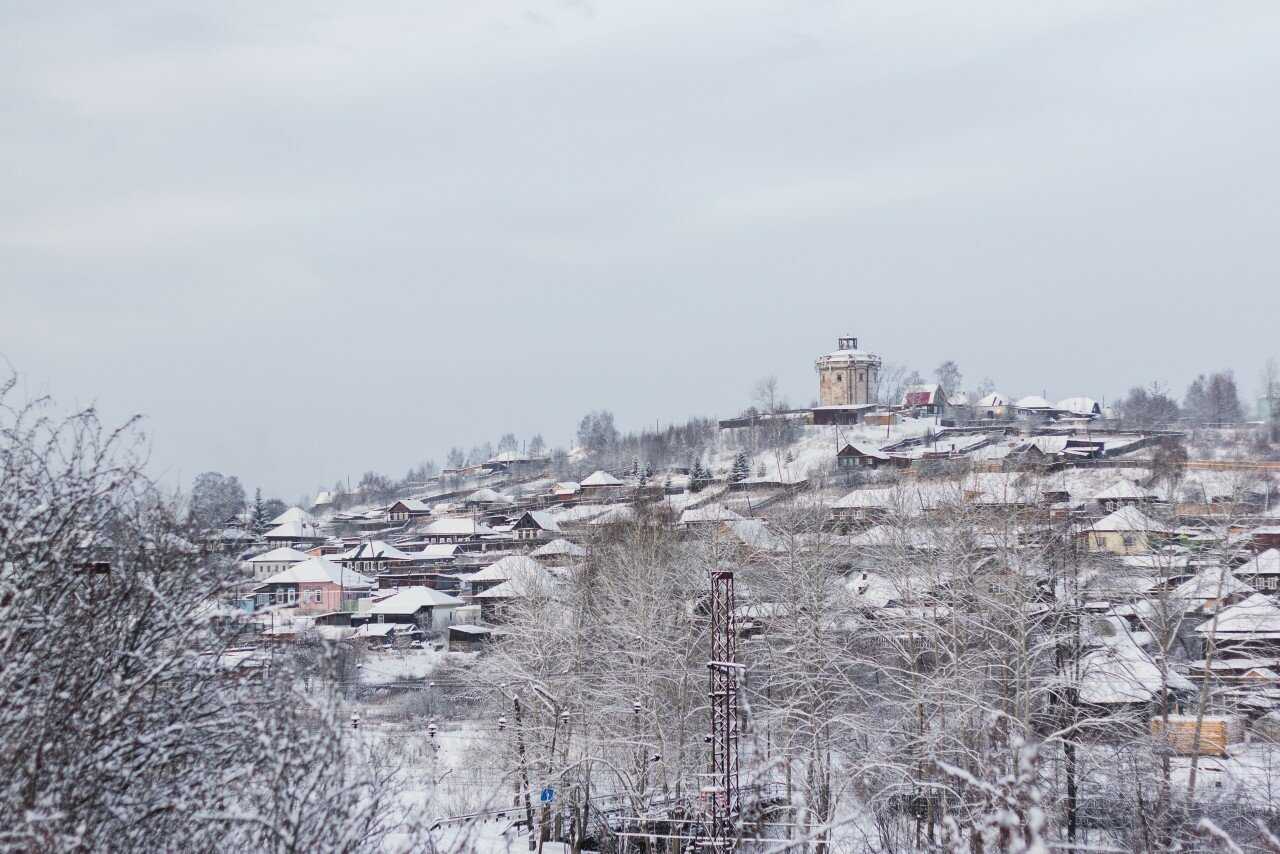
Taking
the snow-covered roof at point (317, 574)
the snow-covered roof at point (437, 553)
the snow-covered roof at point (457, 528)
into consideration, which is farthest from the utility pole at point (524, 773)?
the snow-covered roof at point (457, 528)

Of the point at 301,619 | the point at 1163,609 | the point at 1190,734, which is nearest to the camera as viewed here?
the point at 1163,609

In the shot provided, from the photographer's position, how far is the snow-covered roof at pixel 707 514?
36.3 metres

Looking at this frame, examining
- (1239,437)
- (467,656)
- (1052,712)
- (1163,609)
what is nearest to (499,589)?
(467,656)

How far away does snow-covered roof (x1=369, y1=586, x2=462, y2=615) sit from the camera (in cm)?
4034

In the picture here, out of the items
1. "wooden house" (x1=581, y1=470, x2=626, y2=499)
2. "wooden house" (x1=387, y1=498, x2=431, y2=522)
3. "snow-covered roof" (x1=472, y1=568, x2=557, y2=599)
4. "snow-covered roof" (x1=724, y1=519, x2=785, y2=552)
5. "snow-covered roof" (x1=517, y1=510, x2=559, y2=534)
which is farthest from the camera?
"wooden house" (x1=387, y1=498, x2=431, y2=522)

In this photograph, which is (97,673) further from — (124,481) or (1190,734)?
(1190,734)

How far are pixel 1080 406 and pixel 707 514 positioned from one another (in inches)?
2534

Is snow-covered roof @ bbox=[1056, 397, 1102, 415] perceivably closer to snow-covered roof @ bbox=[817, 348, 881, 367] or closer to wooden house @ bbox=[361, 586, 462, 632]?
snow-covered roof @ bbox=[817, 348, 881, 367]

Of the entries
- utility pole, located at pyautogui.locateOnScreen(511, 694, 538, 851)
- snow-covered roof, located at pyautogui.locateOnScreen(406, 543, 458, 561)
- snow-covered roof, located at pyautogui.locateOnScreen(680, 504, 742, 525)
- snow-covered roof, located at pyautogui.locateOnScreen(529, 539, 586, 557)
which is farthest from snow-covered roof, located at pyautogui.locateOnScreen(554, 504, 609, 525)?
utility pole, located at pyautogui.locateOnScreen(511, 694, 538, 851)

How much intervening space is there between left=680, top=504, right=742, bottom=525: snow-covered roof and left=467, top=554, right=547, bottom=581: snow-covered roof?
582cm

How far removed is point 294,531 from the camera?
72.6 metres

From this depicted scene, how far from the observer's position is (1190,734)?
20.4 m

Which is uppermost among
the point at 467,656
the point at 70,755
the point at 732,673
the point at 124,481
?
the point at 124,481

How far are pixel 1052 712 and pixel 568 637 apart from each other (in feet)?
34.1
